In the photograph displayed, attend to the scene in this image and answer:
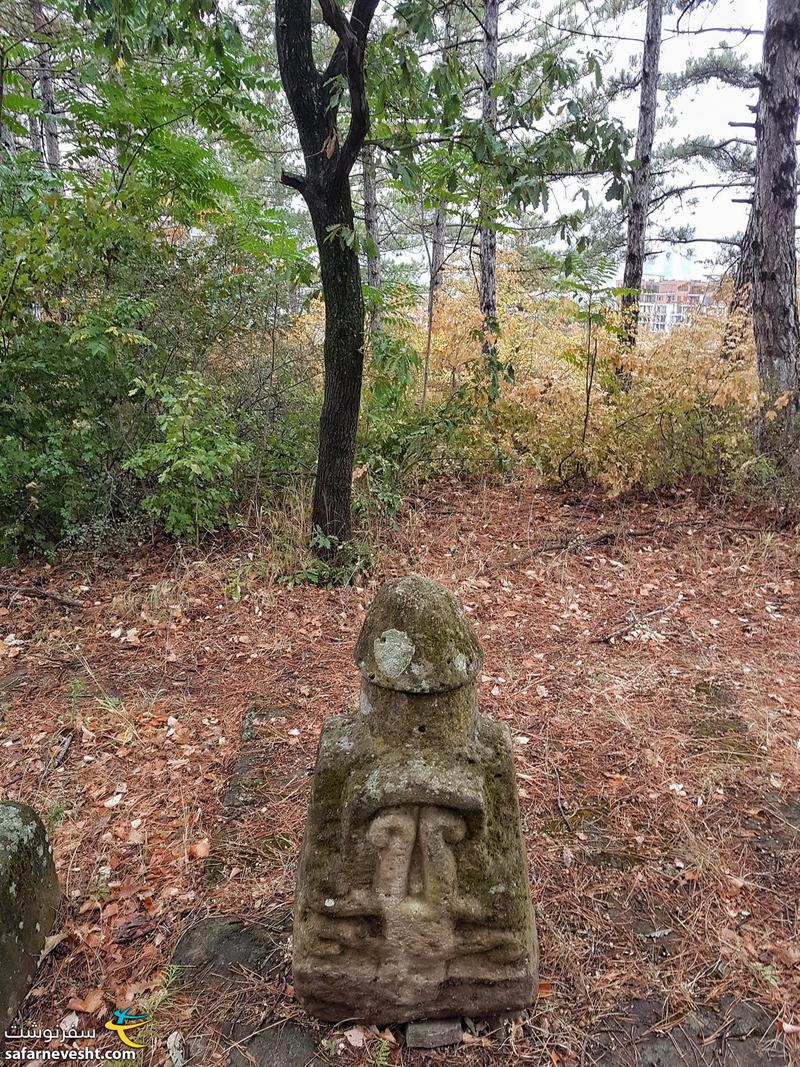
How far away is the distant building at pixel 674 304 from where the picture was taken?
269 inches

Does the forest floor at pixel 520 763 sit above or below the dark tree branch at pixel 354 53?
below

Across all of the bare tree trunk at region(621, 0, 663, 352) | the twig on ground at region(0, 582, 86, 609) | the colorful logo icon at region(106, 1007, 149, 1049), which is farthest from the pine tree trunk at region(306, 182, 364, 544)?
the bare tree trunk at region(621, 0, 663, 352)

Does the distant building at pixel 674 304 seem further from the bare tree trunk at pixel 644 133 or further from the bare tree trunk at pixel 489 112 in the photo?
the bare tree trunk at pixel 489 112

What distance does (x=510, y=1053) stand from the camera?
1.93m

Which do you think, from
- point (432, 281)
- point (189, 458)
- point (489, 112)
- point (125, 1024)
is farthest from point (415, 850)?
point (489, 112)

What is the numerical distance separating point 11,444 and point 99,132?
286 centimetres

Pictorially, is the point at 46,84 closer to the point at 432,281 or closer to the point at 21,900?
the point at 432,281

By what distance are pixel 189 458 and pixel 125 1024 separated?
11.3 ft

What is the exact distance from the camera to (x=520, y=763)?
10.5 ft

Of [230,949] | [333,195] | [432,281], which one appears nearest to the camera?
[230,949]

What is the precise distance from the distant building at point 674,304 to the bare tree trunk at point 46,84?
596 cm

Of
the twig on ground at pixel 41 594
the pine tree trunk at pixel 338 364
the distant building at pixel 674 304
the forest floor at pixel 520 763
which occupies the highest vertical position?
the distant building at pixel 674 304

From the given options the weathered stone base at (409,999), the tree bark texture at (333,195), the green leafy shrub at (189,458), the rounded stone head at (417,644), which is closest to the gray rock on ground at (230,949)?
the weathered stone base at (409,999)

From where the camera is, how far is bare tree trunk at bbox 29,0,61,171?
4.62 m
